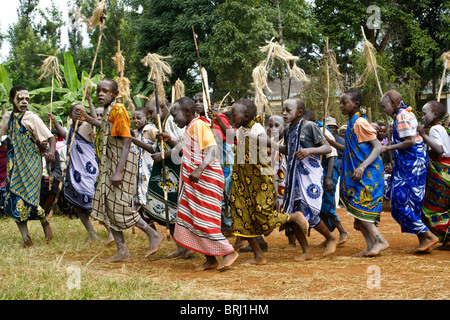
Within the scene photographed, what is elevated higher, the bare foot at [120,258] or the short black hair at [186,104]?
the short black hair at [186,104]

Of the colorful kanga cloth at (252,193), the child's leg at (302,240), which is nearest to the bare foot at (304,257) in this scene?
the child's leg at (302,240)

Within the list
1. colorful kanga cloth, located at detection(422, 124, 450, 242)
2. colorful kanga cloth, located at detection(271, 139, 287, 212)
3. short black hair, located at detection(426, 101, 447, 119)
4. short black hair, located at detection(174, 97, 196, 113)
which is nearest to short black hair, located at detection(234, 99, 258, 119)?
short black hair, located at detection(174, 97, 196, 113)

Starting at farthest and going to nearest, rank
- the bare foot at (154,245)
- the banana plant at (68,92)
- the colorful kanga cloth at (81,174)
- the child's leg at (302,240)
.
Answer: the banana plant at (68,92), the colorful kanga cloth at (81,174), the bare foot at (154,245), the child's leg at (302,240)

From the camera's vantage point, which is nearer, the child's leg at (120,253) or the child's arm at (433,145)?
the child's leg at (120,253)

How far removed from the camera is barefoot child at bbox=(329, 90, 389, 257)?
20.0 feet

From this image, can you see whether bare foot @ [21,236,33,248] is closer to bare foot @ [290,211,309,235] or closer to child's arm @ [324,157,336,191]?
bare foot @ [290,211,309,235]

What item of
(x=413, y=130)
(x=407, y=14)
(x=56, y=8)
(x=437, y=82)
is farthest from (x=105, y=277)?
(x=56, y=8)

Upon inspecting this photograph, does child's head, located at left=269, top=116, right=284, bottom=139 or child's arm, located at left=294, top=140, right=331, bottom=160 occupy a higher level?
child's head, located at left=269, top=116, right=284, bottom=139

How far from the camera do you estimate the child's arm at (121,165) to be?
5883 mm

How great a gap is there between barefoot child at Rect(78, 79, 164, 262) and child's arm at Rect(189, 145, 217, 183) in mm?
1050

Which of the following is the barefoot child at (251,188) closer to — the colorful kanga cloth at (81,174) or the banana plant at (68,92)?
the colorful kanga cloth at (81,174)

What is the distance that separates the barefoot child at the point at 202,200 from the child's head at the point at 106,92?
1187 mm

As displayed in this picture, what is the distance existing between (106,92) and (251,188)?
6.72ft
